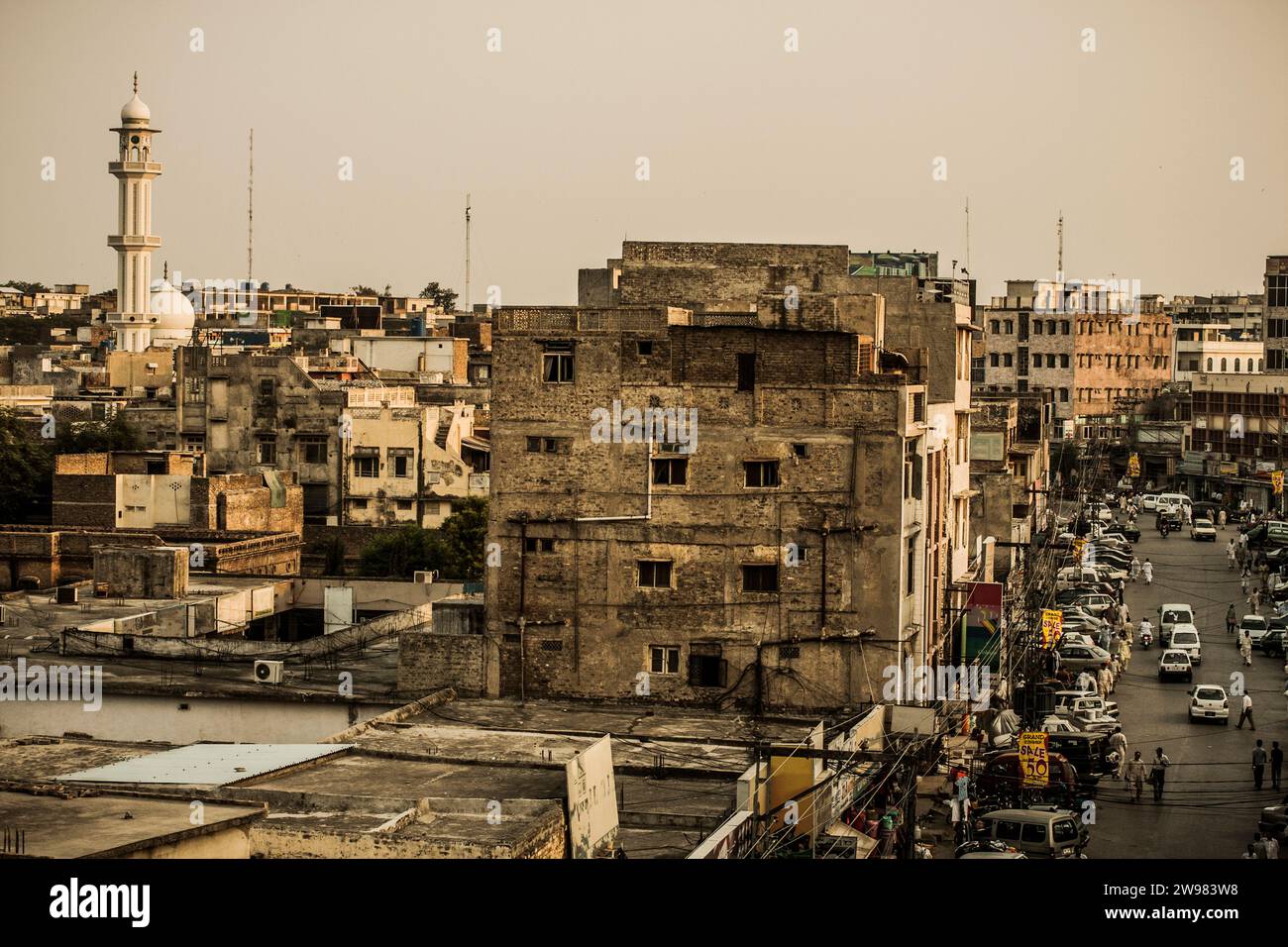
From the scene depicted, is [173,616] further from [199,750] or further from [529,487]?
[199,750]

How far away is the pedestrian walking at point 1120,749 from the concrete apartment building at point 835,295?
4.23 meters

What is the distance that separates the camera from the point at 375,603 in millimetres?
48438

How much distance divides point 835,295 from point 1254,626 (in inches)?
1169

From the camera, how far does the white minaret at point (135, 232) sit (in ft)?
378

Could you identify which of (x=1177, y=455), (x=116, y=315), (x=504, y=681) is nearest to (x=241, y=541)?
(x=504, y=681)

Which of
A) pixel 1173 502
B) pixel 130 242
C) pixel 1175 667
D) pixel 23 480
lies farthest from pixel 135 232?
pixel 1175 667

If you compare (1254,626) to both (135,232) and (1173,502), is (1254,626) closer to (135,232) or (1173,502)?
(1173,502)

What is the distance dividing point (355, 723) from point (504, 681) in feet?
8.67

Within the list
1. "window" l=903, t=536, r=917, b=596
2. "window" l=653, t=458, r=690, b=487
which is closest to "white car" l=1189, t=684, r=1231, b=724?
"window" l=903, t=536, r=917, b=596

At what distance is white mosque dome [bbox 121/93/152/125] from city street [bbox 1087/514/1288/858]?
69.5 metres

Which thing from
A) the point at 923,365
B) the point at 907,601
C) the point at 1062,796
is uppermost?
the point at 923,365

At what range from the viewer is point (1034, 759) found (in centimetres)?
3459
